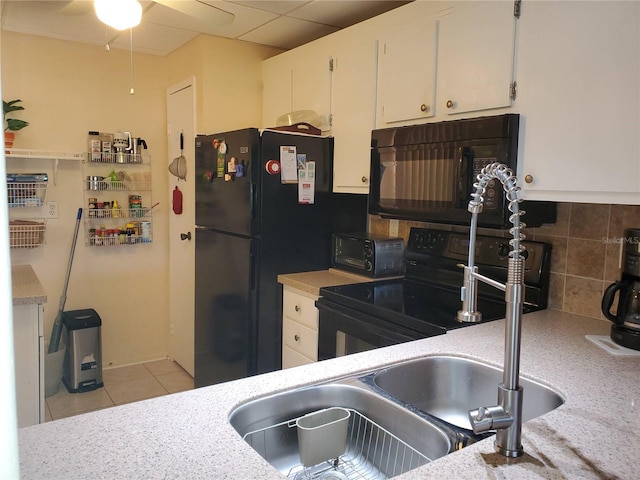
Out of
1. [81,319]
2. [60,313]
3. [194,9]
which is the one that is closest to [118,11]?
[194,9]

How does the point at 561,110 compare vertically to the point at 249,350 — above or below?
above

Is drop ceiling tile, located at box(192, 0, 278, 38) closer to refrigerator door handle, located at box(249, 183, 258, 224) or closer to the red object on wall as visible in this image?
refrigerator door handle, located at box(249, 183, 258, 224)

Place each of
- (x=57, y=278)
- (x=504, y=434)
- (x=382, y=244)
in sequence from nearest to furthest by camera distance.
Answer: (x=504, y=434), (x=382, y=244), (x=57, y=278)

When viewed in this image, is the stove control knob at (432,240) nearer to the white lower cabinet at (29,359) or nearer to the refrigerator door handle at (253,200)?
the refrigerator door handle at (253,200)

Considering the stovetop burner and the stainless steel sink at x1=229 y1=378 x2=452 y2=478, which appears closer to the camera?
the stainless steel sink at x1=229 y1=378 x2=452 y2=478

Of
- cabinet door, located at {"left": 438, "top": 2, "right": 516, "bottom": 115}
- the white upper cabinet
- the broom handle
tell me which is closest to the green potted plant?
the broom handle

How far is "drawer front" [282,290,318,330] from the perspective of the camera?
7.93ft

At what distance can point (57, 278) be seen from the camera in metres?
3.44

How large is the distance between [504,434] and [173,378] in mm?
3060

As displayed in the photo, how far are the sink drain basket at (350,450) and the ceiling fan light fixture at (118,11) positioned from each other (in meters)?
1.60

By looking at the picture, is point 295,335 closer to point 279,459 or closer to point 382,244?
point 382,244

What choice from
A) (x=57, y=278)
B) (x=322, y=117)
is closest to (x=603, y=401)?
(x=322, y=117)

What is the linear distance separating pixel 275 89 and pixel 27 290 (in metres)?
1.91

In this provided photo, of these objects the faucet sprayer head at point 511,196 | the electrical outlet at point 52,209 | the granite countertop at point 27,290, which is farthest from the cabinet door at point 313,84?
the faucet sprayer head at point 511,196
